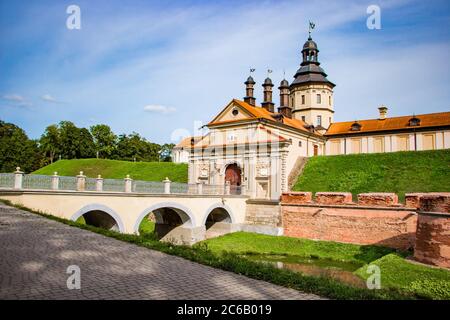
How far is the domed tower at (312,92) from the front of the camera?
141ft

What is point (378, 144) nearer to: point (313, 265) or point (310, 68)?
point (310, 68)

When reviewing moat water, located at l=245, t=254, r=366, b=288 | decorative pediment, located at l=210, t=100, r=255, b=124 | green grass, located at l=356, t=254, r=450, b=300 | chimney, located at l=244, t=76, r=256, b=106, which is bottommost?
moat water, located at l=245, t=254, r=366, b=288

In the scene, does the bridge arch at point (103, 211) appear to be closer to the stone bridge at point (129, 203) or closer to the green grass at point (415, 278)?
the stone bridge at point (129, 203)

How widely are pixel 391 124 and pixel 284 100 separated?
40.5ft

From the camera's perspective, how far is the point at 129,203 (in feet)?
56.5

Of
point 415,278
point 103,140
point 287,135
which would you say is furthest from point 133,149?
point 415,278

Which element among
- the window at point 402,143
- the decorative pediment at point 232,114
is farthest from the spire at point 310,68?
the decorative pediment at point 232,114

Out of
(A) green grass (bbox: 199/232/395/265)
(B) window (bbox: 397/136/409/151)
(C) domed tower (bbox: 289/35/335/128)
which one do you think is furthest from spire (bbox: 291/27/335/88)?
(A) green grass (bbox: 199/232/395/265)

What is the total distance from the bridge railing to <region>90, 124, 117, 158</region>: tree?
4642 cm

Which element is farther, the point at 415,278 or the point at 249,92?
the point at 249,92

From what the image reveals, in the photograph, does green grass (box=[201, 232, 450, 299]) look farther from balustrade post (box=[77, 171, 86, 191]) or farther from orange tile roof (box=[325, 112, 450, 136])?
orange tile roof (box=[325, 112, 450, 136])

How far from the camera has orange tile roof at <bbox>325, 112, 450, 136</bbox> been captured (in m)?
35.5

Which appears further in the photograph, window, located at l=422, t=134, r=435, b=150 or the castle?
window, located at l=422, t=134, r=435, b=150
